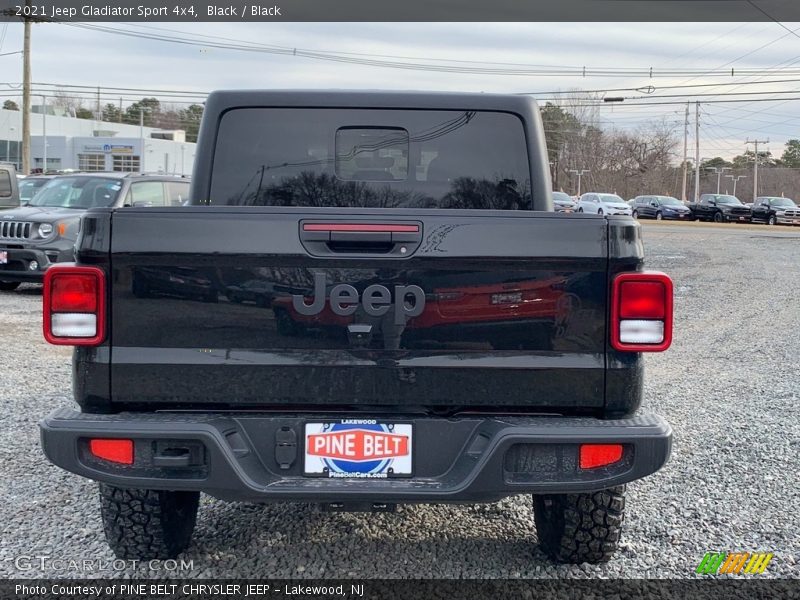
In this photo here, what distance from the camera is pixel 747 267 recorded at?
19.6 m

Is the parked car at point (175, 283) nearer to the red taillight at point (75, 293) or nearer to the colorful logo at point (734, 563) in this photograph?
the red taillight at point (75, 293)

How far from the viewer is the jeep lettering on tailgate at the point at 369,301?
9.76ft

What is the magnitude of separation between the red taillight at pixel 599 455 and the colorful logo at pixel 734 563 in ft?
3.39

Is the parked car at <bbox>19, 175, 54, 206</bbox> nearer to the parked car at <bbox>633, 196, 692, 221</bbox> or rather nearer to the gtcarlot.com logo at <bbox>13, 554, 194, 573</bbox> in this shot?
the gtcarlot.com logo at <bbox>13, 554, 194, 573</bbox>

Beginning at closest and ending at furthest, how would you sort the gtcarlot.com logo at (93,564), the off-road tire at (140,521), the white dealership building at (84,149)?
the off-road tire at (140,521), the gtcarlot.com logo at (93,564), the white dealership building at (84,149)

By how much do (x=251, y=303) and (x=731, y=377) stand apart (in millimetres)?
6320

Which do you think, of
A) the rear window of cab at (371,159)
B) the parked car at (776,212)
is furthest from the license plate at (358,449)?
the parked car at (776,212)

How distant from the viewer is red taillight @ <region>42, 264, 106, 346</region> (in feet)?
9.82

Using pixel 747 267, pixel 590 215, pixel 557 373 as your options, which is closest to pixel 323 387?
pixel 557 373

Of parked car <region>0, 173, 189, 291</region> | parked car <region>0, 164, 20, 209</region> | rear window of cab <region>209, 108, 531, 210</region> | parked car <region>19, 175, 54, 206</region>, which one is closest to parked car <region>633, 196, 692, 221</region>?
parked car <region>19, 175, 54, 206</region>

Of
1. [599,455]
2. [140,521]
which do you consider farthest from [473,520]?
[140,521]

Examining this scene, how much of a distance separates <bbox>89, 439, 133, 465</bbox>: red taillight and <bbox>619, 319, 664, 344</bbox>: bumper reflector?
175 cm

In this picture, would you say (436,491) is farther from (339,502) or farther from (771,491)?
(771,491)

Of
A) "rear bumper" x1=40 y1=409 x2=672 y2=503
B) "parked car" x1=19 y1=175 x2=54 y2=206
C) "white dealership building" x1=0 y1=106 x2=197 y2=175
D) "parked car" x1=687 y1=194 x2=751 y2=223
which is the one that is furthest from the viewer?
"white dealership building" x1=0 y1=106 x2=197 y2=175
